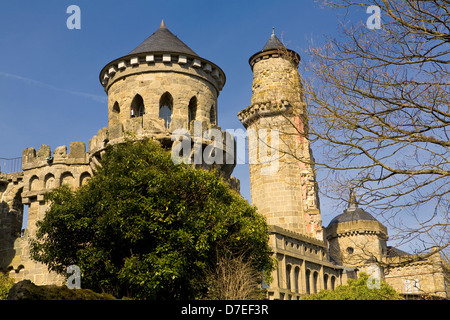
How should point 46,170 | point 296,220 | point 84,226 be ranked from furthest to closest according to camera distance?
point 296,220 < point 46,170 < point 84,226

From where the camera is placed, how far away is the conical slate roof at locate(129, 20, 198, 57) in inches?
1289

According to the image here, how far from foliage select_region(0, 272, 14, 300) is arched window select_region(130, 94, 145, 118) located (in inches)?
453

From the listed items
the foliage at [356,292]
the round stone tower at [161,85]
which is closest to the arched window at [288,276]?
the foliage at [356,292]

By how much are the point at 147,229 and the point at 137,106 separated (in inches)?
465

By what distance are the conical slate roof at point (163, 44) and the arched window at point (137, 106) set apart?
2555 mm

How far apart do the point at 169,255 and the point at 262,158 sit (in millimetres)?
Answer: 27185

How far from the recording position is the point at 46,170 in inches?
1385

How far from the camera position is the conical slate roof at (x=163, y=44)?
107 feet

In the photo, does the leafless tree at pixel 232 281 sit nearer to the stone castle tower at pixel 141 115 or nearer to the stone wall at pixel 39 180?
the stone castle tower at pixel 141 115

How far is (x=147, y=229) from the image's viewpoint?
2289 cm
